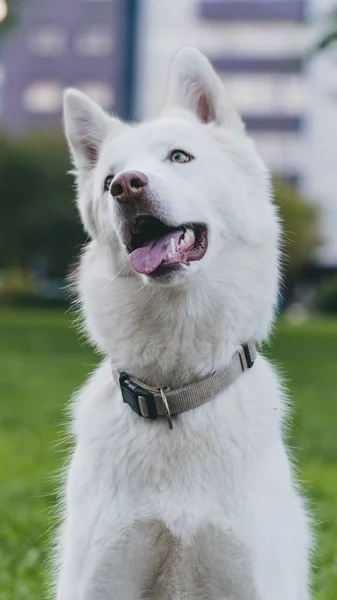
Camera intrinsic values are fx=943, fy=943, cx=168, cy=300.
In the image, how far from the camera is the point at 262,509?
307 centimetres

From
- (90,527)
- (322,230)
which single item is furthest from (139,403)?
(322,230)

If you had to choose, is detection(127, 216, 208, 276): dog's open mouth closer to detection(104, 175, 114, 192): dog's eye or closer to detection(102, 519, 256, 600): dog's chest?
detection(104, 175, 114, 192): dog's eye

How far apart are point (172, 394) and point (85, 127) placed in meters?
1.14

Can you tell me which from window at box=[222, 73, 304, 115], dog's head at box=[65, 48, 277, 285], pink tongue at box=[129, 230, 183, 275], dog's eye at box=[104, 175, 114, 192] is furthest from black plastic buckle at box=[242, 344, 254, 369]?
window at box=[222, 73, 304, 115]

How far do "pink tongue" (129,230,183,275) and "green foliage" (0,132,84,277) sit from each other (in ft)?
139

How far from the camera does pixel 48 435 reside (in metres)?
10.1

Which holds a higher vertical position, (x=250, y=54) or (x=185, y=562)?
(x=185, y=562)

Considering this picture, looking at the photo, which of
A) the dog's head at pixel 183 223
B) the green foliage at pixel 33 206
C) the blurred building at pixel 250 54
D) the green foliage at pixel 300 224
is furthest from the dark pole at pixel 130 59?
the dog's head at pixel 183 223

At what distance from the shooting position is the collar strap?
3.20m

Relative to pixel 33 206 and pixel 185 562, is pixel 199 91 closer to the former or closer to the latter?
pixel 185 562

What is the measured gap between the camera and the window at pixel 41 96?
7256 centimetres

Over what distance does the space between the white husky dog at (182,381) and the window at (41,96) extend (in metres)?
71.0

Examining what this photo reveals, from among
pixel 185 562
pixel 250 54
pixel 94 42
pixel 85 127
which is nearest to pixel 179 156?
pixel 85 127

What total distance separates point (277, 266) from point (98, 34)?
72.0 m
